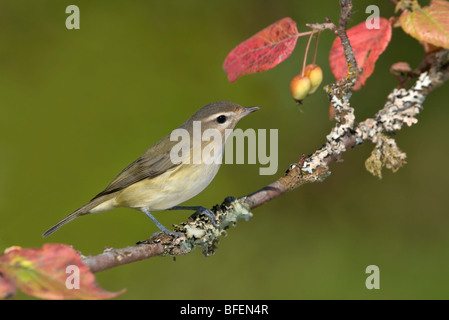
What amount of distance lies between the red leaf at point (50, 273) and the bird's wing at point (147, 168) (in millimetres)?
1161

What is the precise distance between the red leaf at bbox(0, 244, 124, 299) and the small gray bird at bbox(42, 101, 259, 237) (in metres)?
1.00

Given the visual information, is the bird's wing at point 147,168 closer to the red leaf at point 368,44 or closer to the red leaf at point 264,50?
the red leaf at point 264,50

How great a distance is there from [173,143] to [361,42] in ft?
3.44

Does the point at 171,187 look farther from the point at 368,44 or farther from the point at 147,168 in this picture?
the point at 368,44

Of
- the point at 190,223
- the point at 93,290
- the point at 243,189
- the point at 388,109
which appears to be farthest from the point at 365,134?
the point at 243,189

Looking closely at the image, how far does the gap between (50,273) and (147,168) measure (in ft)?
Answer: 4.27

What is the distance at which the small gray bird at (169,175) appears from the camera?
2.38 m

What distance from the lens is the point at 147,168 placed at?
2.57m

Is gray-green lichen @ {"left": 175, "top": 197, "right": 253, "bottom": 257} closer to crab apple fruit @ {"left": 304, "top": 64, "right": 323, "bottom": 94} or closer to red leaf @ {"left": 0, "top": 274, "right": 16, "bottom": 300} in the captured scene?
crab apple fruit @ {"left": 304, "top": 64, "right": 323, "bottom": 94}

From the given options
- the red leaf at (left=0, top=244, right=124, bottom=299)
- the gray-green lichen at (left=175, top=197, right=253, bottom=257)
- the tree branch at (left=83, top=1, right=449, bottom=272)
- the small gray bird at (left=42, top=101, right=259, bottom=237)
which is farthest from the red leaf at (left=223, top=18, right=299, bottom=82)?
the red leaf at (left=0, top=244, right=124, bottom=299)

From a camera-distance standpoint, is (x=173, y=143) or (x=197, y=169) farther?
(x=173, y=143)

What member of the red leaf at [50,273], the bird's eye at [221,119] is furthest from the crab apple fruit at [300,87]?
the red leaf at [50,273]

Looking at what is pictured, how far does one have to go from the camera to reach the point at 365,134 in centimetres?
199

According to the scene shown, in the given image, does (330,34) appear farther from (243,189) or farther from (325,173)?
(325,173)
